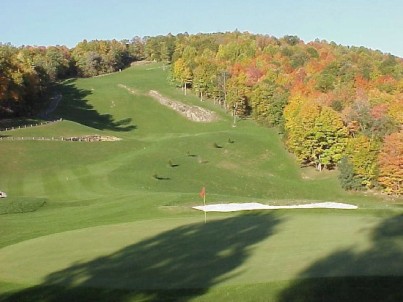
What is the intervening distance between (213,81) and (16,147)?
194 feet

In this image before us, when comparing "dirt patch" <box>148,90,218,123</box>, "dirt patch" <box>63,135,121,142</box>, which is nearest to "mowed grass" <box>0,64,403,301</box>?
"dirt patch" <box>63,135,121,142</box>

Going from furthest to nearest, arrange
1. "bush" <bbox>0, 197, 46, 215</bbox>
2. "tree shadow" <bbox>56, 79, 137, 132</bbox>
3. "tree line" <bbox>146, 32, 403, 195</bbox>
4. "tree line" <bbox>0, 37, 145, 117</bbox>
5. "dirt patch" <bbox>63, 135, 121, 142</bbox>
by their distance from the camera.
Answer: "tree shadow" <bbox>56, 79, 137, 132</bbox>
"tree line" <bbox>0, 37, 145, 117</bbox>
"dirt patch" <bbox>63, 135, 121, 142</bbox>
"tree line" <bbox>146, 32, 403, 195</bbox>
"bush" <bbox>0, 197, 46, 215</bbox>

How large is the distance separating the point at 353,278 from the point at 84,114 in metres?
105

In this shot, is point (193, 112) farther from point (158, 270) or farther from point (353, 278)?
point (353, 278)

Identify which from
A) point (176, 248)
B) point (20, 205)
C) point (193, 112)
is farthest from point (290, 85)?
point (176, 248)

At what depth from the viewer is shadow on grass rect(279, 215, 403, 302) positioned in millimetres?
11852

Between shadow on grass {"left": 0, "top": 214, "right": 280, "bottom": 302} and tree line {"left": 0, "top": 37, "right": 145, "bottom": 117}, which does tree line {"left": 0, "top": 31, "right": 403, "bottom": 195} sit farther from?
shadow on grass {"left": 0, "top": 214, "right": 280, "bottom": 302}

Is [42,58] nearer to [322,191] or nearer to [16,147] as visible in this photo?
[16,147]

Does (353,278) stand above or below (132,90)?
above

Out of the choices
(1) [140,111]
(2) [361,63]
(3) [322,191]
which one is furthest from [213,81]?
(3) [322,191]

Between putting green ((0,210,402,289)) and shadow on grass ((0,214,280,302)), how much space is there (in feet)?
0.10

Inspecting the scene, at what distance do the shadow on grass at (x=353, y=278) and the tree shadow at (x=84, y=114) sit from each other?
88.6 metres

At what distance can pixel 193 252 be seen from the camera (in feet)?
54.0

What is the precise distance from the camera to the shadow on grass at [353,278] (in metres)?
11.9
